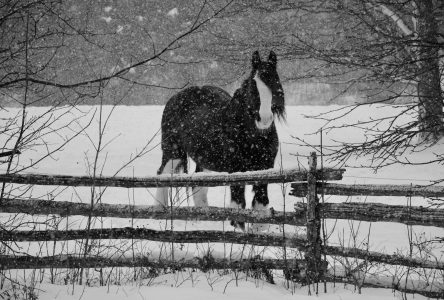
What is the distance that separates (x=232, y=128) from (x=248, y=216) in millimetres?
2236

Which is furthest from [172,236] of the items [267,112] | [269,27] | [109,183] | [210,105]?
[269,27]

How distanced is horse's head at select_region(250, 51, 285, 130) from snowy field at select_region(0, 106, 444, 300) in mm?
327

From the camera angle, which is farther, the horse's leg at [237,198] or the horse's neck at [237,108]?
the horse's neck at [237,108]

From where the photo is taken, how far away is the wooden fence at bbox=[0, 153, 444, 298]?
13.9 ft

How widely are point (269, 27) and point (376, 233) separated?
759 centimetres

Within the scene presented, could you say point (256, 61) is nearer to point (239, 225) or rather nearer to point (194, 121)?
point (194, 121)

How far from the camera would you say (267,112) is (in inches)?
235

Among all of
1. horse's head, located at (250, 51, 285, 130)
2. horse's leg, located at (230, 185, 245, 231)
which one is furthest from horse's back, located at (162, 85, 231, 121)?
horse's leg, located at (230, 185, 245, 231)

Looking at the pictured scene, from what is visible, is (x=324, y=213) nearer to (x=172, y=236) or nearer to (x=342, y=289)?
(x=342, y=289)

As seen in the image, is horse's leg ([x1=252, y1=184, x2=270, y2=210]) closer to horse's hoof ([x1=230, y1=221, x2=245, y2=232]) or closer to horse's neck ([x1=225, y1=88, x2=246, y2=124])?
horse's hoof ([x1=230, y1=221, x2=245, y2=232])

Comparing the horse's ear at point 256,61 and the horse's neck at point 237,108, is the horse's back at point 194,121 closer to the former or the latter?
the horse's neck at point 237,108

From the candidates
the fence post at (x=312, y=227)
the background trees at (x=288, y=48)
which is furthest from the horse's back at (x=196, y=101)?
the fence post at (x=312, y=227)

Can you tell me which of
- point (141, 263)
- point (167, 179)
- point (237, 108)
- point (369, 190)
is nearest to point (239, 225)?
point (237, 108)

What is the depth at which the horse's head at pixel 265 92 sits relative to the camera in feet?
19.4
